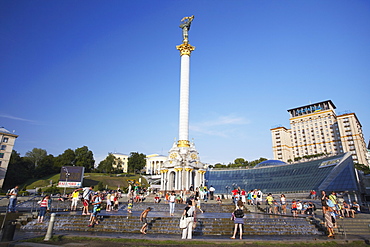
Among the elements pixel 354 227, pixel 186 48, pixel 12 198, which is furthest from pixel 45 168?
pixel 354 227

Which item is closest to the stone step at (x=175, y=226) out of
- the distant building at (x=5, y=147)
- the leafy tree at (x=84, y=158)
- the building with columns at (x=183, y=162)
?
the building with columns at (x=183, y=162)

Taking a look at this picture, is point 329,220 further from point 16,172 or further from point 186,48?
point 16,172

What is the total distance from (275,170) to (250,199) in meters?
53.4

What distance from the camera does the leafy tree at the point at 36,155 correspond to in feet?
314

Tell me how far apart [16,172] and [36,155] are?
92.6 ft

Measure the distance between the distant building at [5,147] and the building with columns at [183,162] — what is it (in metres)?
47.3

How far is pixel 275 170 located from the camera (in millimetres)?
73688

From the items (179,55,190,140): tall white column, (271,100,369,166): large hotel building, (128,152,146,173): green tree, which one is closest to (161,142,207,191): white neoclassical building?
(179,55,190,140): tall white column

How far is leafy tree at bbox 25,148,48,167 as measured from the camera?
9569 cm

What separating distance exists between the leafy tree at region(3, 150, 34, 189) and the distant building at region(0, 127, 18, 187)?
6093 mm

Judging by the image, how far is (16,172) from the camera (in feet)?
238

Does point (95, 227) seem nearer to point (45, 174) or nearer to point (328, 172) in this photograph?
point (328, 172)

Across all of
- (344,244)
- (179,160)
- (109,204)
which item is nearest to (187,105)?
(179,160)

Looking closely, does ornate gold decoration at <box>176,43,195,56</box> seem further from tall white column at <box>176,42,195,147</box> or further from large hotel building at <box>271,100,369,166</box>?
large hotel building at <box>271,100,369,166</box>
